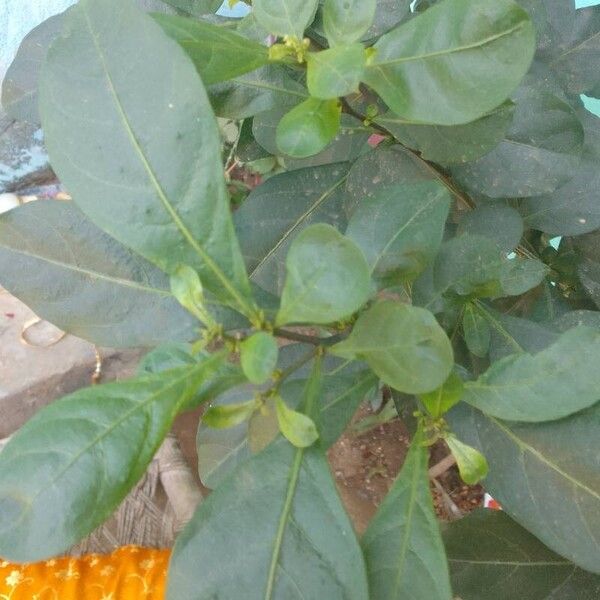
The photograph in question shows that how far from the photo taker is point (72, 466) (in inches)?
12.2

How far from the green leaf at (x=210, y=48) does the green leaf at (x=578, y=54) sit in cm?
39

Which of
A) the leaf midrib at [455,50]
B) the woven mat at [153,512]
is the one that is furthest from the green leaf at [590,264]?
the woven mat at [153,512]

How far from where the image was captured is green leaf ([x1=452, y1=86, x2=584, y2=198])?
1.71 ft

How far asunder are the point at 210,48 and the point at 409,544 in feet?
1.08

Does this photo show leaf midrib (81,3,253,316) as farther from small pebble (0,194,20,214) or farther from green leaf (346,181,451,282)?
small pebble (0,194,20,214)

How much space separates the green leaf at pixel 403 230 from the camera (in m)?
0.44

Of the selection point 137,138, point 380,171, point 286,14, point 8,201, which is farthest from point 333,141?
point 8,201

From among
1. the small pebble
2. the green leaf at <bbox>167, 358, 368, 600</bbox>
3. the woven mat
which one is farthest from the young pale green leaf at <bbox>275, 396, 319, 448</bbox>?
Result: the small pebble

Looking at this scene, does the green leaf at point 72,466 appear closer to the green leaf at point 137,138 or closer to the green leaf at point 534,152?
the green leaf at point 137,138

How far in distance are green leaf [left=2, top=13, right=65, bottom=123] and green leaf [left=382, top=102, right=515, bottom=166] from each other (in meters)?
0.29

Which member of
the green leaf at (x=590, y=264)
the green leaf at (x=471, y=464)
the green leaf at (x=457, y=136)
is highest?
the green leaf at (x=457, y=136)

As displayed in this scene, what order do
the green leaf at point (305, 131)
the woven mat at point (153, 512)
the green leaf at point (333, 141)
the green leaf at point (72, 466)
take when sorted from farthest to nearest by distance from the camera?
the woven mat at point (153, 512)
the green leaf at point (333, 141)
the green leaf at point (305, 131)
the green leaf at point (72, 466)

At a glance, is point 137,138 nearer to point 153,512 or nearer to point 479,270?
point 479,270

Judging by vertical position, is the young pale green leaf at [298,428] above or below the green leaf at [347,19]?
below
